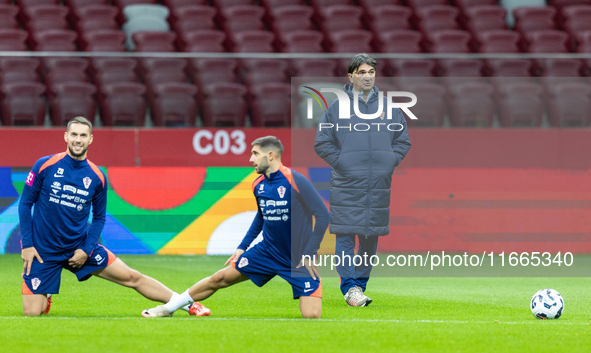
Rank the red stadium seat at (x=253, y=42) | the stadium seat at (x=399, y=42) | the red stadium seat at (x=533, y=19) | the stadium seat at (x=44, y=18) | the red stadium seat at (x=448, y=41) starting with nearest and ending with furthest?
the stadium seat at (x=44, y=18) < the red stadium seat at (x=253, y=42) < the stadium seat at (x=399, y=42) < the red stadium seat at (x=448, y=41) < the red stadium seat at (x=533, y=19)

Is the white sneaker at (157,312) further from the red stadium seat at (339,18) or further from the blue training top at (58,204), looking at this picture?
the red stadium seat at (339,18)

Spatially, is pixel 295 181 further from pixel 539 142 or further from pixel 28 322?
pixel 539 142

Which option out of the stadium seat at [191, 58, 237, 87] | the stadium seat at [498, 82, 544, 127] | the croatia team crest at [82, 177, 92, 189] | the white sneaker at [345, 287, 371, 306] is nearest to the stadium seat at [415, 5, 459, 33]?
the stadium seat at [498, 82, 544, 127]

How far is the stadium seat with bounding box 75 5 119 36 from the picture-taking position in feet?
42.4

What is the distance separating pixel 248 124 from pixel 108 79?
7.27ft

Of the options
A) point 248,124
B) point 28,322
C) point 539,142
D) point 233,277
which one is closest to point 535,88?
point 539,142

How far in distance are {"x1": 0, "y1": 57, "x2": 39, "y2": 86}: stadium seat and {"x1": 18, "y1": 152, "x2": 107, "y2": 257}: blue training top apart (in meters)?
5.50

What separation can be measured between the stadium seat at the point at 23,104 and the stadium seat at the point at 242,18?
3.94 metres

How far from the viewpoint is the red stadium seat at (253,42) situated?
12903mm

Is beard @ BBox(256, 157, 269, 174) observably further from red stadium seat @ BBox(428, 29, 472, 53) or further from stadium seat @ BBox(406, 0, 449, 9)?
stadium seat @ BBox(406, 0, 449, 9)

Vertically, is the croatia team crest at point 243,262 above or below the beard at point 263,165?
below

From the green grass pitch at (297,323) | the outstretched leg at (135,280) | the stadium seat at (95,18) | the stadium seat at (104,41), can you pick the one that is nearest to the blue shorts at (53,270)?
the outstretched leg at (135,280)

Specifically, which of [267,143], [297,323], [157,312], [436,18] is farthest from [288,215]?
[436,18]

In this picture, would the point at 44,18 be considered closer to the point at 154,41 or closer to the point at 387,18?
the point at 154,41
